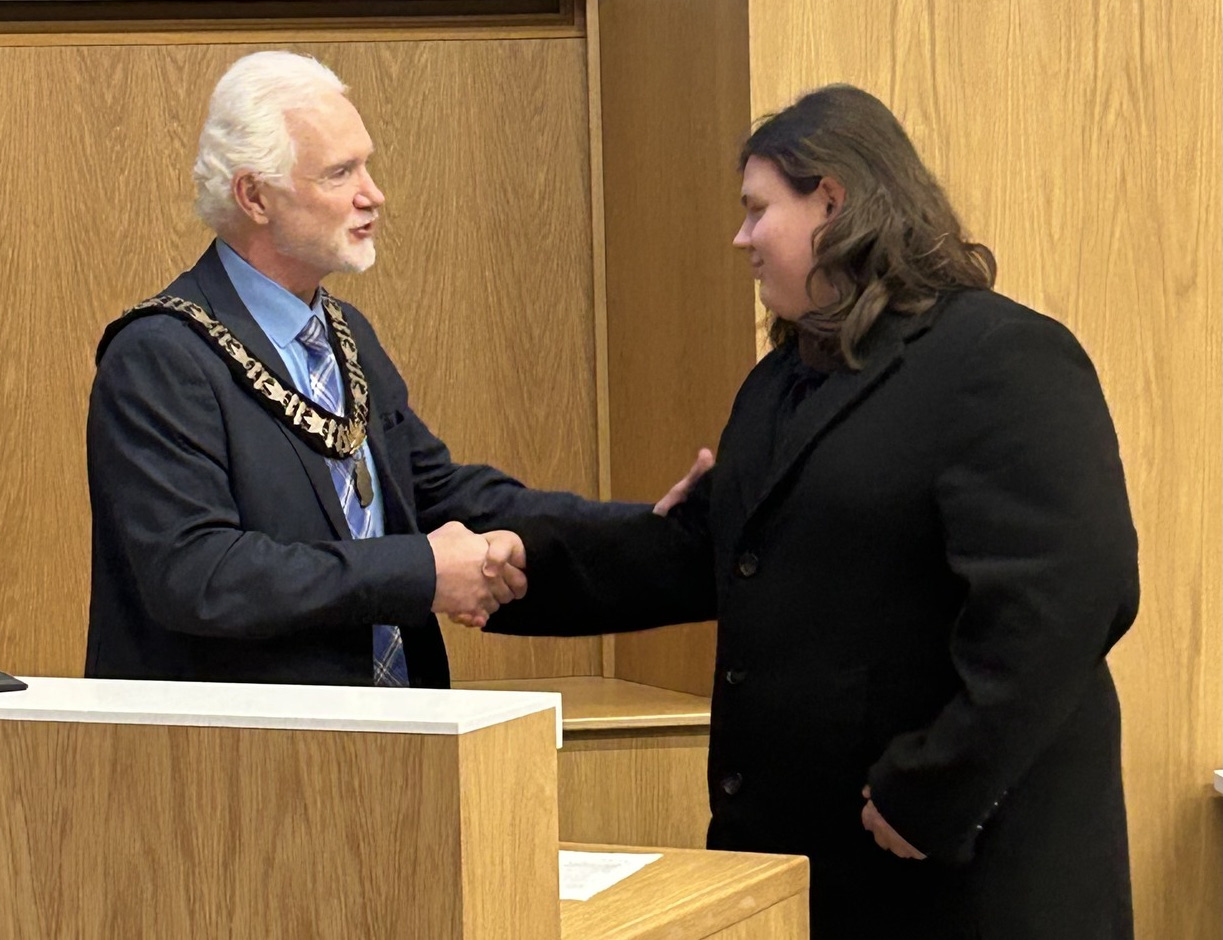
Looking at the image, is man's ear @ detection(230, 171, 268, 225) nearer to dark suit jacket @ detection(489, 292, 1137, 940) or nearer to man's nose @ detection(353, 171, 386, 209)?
man's nose @ detection(353, 171, 386, 209)

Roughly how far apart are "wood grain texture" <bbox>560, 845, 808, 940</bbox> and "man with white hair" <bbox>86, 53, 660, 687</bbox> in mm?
565

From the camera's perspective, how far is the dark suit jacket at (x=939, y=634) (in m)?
2.06

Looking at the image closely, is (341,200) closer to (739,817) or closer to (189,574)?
(189,574)

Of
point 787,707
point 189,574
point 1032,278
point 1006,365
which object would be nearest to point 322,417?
point 189,574

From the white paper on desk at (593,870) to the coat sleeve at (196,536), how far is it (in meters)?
0.49

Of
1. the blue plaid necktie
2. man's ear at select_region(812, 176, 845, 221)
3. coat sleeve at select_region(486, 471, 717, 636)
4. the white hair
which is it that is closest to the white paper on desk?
the blue plaid necktie

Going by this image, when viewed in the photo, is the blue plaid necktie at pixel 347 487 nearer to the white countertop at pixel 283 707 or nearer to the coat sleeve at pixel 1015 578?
the coat sleeve at pixel 1015 578

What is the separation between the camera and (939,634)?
85.9 inches

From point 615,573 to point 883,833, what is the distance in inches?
29.2

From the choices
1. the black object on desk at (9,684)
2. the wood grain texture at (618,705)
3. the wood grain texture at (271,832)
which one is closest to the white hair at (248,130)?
the wood grain texture at (618,705)

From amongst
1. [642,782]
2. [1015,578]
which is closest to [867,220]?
[1015,578]

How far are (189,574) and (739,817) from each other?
2.44ft

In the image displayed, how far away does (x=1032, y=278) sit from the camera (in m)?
3.32

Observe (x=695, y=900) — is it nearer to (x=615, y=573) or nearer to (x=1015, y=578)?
(x=1015, y=578)
